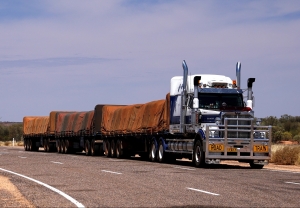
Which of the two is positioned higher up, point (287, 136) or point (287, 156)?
point (287, 136)

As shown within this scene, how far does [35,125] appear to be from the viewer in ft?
195

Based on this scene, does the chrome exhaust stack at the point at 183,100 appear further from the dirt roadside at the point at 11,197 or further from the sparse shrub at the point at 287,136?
the sparse shrub at the point at 287,136

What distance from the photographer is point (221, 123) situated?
88.1ft

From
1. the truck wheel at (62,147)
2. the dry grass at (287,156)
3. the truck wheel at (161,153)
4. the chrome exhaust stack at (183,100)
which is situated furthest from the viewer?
the truck wheel at (62,147)

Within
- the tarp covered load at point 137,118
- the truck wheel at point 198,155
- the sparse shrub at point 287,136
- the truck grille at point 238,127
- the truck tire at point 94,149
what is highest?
the sparse shrub at point 287,136

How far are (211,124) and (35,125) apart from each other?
34.7 m

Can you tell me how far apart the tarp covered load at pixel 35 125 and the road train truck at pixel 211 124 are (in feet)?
83.3

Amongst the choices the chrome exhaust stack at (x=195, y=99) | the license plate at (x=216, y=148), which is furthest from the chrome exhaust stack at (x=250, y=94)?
the license plate at (x=216, y=148)

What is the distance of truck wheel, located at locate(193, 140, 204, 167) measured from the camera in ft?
87.9

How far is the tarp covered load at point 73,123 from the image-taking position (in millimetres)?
44828

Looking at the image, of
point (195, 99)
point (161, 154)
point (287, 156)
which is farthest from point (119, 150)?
point (195, 99)

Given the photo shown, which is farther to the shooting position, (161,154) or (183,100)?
(161,154)

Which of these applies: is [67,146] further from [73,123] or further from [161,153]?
[161,153]

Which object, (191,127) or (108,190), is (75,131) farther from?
(108,190)
